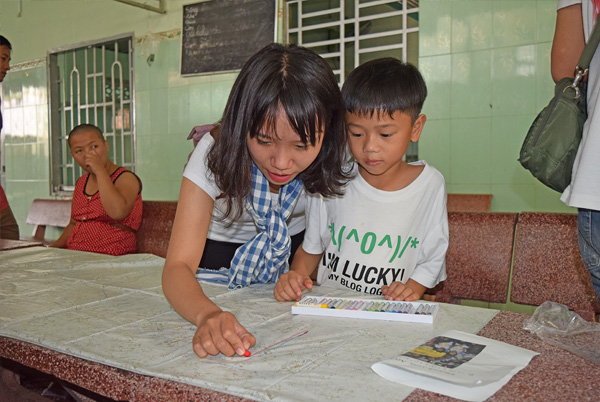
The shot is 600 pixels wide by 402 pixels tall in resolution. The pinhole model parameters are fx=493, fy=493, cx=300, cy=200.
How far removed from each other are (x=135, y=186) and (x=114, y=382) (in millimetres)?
2172

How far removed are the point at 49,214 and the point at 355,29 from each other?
122 inches

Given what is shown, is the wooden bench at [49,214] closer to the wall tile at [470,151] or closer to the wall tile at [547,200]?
the wall tile at [470,151]

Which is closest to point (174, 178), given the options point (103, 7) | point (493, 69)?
point (103, 7)

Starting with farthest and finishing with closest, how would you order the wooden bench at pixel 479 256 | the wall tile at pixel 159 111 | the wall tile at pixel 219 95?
the wall tile at pixel 159 111 → the wall tile at pixel 219 95 → the wooden bench at pixel 479 256

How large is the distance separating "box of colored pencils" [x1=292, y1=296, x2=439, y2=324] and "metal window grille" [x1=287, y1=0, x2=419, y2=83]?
10.8 feet

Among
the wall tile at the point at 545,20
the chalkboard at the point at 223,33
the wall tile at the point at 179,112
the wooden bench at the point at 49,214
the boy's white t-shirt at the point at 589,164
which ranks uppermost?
the chalkboard at the point at 223,33

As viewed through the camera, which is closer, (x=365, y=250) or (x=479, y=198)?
(x=365, y=250)

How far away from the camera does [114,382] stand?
32.9 inches

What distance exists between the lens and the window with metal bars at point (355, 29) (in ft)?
13.5

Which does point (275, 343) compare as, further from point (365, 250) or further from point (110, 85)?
point (110, 85)

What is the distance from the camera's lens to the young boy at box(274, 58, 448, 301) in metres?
1.50

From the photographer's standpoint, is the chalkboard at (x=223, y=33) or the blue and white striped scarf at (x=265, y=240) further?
the chalkboard at (x=223, y=33)

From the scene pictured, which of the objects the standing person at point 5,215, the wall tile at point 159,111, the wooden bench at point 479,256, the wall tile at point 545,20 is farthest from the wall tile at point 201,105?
the wooden bench at point 479,256

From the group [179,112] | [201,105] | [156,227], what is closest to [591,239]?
[156,227]
